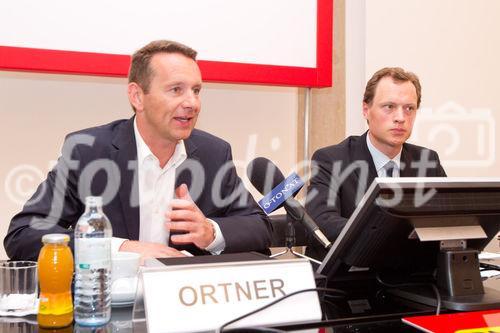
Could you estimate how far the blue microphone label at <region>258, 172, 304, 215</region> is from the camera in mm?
1411

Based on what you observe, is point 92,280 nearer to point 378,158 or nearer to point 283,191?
point 283,191

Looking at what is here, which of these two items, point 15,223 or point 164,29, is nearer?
point 15,223

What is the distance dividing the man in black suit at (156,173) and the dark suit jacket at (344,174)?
0.44 meters

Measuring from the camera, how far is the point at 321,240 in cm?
130

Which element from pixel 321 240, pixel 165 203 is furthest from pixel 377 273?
pixel 165 203

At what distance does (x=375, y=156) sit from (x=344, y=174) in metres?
0.19

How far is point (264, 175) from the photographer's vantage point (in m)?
1.67

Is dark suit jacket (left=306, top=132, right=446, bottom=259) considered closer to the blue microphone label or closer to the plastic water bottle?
the blue microphone label

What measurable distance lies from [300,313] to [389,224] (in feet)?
0.83

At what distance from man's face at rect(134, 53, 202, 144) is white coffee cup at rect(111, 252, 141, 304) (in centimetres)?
82

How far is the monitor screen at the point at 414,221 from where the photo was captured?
3.51 feet

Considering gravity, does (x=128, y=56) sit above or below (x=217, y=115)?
above

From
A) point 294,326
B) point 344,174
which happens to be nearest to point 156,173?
point 344,174

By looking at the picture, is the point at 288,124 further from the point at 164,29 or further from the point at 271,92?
the point at 164,29
